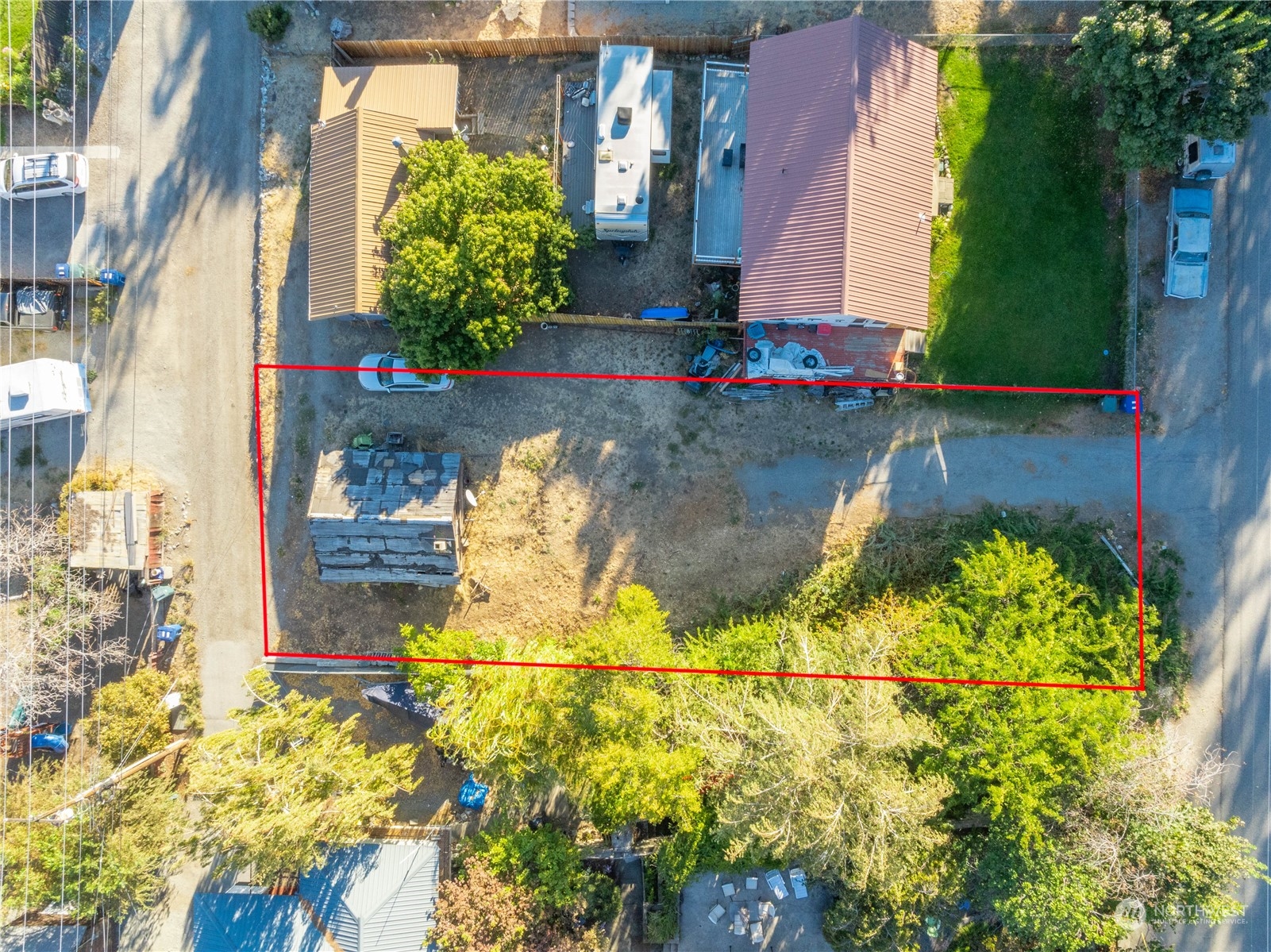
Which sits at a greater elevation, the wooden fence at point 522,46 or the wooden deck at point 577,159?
the wooden fence at point 522,46

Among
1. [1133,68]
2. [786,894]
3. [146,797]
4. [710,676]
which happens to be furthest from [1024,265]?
[146,797]

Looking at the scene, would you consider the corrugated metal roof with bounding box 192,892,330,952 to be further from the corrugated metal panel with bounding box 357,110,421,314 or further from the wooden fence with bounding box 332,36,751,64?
the wooden fence with bounding box 332,36,751,64

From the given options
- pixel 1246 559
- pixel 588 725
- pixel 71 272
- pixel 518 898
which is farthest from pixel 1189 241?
pixel 71 272

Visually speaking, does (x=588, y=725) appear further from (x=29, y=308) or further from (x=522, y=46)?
(x=29, y=308)

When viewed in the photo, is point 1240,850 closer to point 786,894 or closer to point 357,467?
point 786,894

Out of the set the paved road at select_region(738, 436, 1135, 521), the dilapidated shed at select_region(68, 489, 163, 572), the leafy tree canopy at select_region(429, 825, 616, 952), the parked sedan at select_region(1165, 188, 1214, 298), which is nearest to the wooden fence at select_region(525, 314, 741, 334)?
the paved road at select_region(738, 436, 1135, 521)

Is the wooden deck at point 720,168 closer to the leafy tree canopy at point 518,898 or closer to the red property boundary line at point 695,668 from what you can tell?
the red property boundary line at point 695,668

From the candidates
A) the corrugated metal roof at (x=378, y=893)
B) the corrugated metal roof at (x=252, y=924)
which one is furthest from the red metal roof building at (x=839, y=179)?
the corrugated metal roof at (x=252, y=924)
